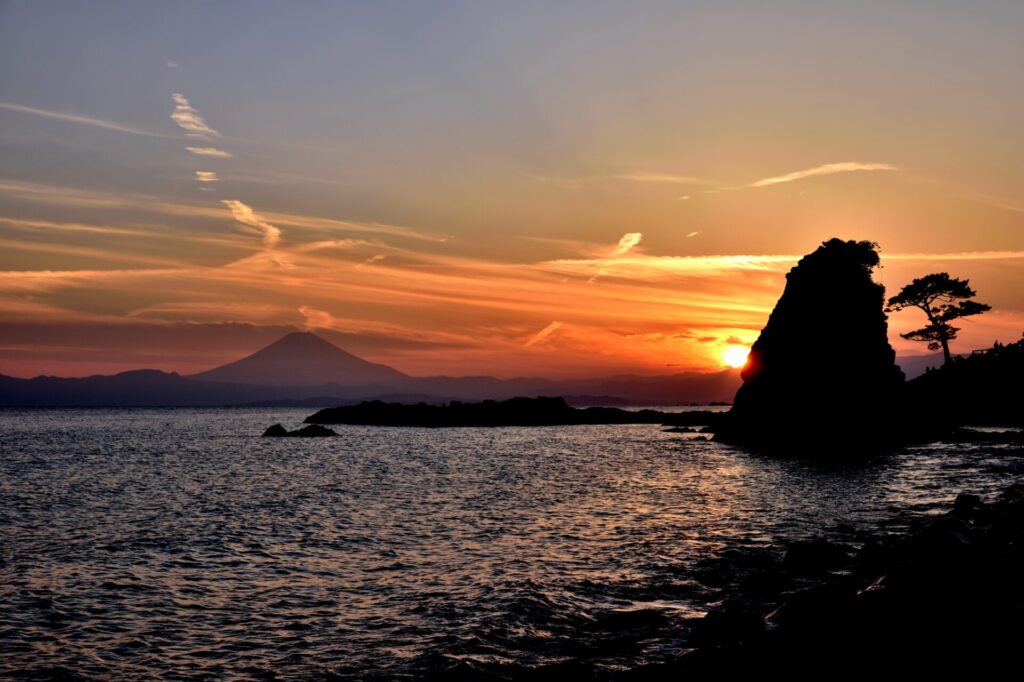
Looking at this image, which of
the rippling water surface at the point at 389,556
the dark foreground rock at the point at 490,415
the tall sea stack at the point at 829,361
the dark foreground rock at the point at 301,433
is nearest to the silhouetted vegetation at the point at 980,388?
the tall sea stack at the point at 829,361

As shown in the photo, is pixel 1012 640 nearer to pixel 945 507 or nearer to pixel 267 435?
pixel 945 507

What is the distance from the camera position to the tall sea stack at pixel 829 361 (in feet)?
266

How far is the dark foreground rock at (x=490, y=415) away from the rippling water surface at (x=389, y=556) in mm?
107851

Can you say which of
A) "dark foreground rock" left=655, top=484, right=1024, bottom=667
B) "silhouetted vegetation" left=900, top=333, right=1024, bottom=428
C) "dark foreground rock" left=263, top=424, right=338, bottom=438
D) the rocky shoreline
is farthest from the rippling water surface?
"dark foreground rock" left=263, top=424, right=338, bottom=438

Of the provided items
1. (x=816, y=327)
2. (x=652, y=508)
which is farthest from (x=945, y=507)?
(x=816, y=327)

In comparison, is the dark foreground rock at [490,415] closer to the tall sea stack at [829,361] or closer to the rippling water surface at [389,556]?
the tall sea stack at [829,361]

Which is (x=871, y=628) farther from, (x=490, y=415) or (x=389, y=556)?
(x=490, y=415)

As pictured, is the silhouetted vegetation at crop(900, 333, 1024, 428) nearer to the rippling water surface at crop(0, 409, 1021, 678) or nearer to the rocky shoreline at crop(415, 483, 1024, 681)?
the rippling water surface at crop(0, 409, 1021, 678)

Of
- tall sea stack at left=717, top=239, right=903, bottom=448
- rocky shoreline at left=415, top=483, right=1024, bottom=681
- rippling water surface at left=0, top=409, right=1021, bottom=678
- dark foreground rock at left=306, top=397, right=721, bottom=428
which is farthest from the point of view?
dark foreground rock at left=306, top=397, right=721, bottom=428

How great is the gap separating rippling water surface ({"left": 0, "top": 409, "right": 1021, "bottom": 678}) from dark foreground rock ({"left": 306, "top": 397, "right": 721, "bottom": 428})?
354 feet

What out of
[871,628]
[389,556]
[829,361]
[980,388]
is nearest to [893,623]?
[871,628]

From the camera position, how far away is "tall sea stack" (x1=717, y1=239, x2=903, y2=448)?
8094 cm

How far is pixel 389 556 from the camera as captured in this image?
26219 mm

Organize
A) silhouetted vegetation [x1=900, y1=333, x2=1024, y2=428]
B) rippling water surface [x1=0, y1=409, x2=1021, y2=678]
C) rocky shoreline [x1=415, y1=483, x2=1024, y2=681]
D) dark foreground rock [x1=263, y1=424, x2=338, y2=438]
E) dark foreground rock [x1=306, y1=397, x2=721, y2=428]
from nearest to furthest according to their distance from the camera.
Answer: rocky shoreline [x1=415, y1=483, x2=1024, y2=681], rippling water surface [x1=0, y1=409, x2=1021, y2=678], silhouetted vegetation [x1=900, y1=333, x2=1024, y2=428], dark foreground rock [x1=263, y1=424, x2=338, y2=438], dark foreground rock [x1=306, y1=397, x2=721, y2=428]
